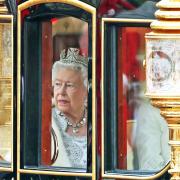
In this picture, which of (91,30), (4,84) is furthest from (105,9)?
(4,84)

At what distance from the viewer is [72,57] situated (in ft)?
43.9

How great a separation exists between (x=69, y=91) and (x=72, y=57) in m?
0.24

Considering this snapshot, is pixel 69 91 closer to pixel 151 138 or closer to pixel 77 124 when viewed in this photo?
pixel 77 124

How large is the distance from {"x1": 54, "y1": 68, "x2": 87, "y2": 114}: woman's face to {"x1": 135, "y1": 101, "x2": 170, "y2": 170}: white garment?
0.45 meters

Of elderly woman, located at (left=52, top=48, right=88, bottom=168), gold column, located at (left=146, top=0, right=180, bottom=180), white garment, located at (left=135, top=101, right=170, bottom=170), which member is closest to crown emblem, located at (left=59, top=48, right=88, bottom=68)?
elderly woman, located at (left=52, top=48, right=88, bottom=168)

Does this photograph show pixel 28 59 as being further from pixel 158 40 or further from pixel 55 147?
pixel 158 40

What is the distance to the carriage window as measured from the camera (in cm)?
1335

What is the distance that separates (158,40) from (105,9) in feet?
3.02

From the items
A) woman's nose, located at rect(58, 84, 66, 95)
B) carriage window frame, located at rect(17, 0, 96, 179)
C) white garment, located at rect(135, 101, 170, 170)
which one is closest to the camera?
white garment, located at rect(135, 101, 170, 170)

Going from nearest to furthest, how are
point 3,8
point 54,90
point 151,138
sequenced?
point 151,138
point 54,90
point 3,8

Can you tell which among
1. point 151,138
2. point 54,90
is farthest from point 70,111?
point 151,138

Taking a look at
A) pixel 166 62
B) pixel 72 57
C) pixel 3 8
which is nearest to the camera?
pixel 166 62

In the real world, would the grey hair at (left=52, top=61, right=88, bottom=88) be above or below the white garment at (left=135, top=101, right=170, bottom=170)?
above

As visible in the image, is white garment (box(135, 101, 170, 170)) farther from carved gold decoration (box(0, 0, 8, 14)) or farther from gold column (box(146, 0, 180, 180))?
carved gold decoration (box(0, 0, 8, 14))
